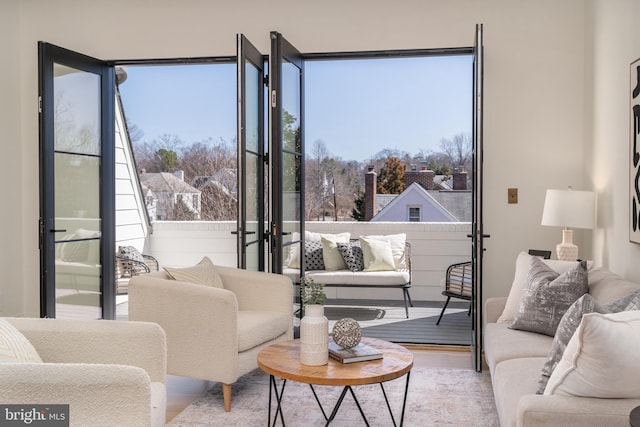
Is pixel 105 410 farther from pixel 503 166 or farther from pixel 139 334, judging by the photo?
pixel 503 166

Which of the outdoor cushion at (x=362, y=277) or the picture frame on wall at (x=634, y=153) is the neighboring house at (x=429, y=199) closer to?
the outdoor cushion at (x=362, y=277)

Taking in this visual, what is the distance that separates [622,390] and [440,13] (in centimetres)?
369

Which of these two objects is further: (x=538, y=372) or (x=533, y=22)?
(x=533, y=22)

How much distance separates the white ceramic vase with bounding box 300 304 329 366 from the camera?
→ 2.86 meters

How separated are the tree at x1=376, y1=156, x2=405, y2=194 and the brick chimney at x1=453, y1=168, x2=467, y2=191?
733mm

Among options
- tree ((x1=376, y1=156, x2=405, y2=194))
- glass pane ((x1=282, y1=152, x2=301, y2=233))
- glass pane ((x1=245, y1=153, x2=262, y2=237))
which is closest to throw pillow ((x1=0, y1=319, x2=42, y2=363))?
glass pane ((x1=245, y1=153, x2=262, y2=237))

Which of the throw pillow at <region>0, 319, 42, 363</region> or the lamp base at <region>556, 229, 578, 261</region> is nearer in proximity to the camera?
the throw pillow at <region>0, 319, 42, 363</region>

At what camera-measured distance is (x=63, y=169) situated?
505cm

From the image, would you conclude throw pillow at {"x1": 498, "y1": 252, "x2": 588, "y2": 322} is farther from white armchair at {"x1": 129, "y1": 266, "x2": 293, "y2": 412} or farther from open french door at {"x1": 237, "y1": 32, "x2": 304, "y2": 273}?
open french door at {"x1": 237, "y1": 32, "x2": 304, "y2": 273}

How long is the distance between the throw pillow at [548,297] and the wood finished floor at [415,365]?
101 centimetres

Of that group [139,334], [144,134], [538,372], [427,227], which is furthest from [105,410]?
[144,134]

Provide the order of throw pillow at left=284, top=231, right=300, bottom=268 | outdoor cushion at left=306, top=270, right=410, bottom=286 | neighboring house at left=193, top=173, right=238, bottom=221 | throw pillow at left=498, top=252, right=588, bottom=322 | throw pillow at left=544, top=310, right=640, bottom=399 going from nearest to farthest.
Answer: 1. throw pillow at left=544, top=310, right=640, bottom=399
2. throw pillow at left=498, top=252, right=588, bottom=322
3. throw pillow at left=284, top=231, right=300, bottom=268
4. outdoor cushion at left=306, top=270, right=410, bottom=286
5. neighboring house at left=193, top=173, right=238, bottom=221

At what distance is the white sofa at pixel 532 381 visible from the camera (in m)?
1.85

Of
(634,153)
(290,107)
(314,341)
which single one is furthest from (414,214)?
(314,341)
